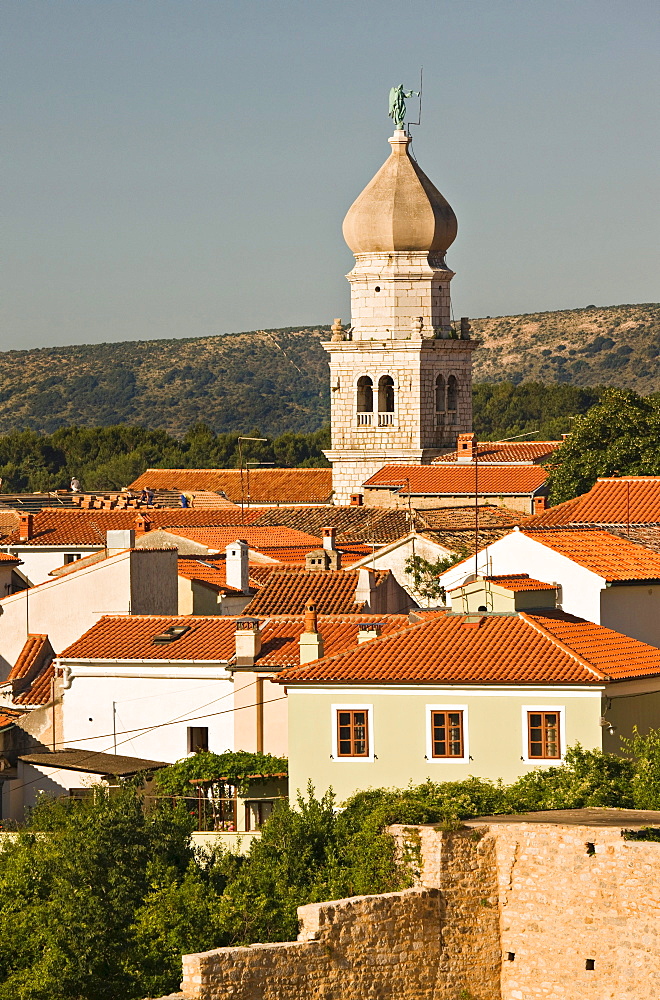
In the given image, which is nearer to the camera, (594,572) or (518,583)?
(518,583)

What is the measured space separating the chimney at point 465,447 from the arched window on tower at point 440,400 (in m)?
1.76

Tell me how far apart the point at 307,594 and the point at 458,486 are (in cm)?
4522

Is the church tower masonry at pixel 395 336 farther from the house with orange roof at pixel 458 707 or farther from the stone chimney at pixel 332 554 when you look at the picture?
the house with orange roof at pixel 458 707

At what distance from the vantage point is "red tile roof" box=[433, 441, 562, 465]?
331 ft

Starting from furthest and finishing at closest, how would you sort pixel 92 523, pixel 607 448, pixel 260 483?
pixel 260 483 → pixel 607 448 → pixel 92 523

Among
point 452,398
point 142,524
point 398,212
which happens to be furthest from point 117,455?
point 142,524

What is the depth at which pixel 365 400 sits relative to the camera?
10650cm

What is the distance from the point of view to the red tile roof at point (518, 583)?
3672 cm

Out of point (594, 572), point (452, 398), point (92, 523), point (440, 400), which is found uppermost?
point (452, 398)

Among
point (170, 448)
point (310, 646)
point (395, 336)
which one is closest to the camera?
point (310, 646)

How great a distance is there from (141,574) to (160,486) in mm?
71059

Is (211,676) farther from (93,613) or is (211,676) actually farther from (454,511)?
(454,511)

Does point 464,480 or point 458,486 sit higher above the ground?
point 464,480

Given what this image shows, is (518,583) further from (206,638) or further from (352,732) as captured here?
(352,732)
